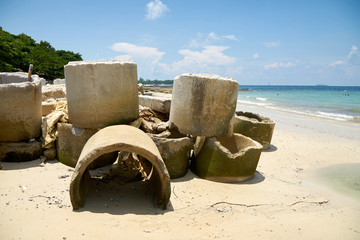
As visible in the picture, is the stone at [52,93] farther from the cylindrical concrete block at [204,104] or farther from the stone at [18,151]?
the cylindrical concrete block at [204,104]

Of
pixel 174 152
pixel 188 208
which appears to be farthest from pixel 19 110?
pixel 188 208

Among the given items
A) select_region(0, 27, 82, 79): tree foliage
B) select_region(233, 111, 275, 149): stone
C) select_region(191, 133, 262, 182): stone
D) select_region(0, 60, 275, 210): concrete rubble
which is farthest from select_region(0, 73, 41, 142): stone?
select_region(0, 27, 82, 79): tree foliage

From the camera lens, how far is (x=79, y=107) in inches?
171

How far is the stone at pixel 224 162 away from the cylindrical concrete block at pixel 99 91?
159 centimetres

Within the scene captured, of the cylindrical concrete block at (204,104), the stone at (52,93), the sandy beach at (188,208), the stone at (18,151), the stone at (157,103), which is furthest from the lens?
the stone at (52,93)

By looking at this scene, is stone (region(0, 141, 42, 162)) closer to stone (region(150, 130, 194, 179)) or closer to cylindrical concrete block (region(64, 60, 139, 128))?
cylindrical concrete block (region(64, 60, 139, 128))

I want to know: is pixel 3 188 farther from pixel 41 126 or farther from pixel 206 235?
pixel 206 235

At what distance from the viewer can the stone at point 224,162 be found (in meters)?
4.40

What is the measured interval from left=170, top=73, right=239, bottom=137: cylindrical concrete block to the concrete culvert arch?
1.28 metres

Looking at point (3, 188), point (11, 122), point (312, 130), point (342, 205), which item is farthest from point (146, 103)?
point (312, 130)

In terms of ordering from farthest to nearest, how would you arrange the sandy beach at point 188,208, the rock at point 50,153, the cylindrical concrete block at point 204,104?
the rock at point 50,153
the cylindrical concrete block at point 204,104
the sandy beach at point 188,208

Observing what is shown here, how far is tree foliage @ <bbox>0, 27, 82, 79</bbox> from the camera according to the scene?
56.2 ft

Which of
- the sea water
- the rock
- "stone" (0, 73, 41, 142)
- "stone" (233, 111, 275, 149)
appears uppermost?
"stone" (0, 73, 41, 142)

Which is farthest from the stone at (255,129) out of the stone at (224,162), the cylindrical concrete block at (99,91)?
the cylindrical concrete block at (99,91)
